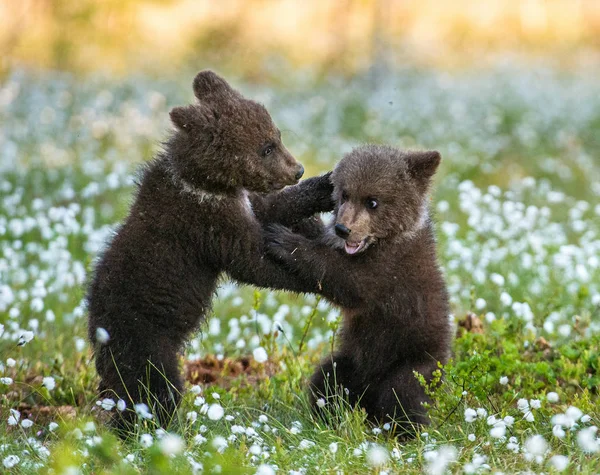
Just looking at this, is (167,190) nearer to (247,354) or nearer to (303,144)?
(247,354)

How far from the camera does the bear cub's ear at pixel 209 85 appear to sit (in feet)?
17.6

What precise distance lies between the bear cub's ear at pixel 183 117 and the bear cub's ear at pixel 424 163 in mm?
1280

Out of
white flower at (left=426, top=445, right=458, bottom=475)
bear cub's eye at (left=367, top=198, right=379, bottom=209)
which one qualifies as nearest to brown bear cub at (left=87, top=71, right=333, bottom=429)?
bear cub's eye at (left=367, top=198, right=379, bottom=209)

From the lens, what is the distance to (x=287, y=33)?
2166 cm

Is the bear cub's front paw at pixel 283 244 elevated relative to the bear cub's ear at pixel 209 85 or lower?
lower

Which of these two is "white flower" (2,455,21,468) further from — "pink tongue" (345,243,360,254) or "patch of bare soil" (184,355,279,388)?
"pink tongue" (345,243,360,254)

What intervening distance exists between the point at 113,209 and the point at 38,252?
149 centimetres

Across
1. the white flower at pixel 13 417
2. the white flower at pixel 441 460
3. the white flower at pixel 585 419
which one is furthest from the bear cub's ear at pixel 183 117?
the white flower at pixel 585 419

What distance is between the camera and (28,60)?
17047 millimetres

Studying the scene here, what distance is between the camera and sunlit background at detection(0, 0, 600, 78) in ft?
50.5

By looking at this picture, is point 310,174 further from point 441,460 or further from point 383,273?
point 441,460

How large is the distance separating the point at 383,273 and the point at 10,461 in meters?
2.22

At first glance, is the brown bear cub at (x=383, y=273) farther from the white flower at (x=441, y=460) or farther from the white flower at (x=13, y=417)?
the white flower at (x=13, y=417)

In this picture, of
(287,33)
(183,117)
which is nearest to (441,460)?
(183,117)
